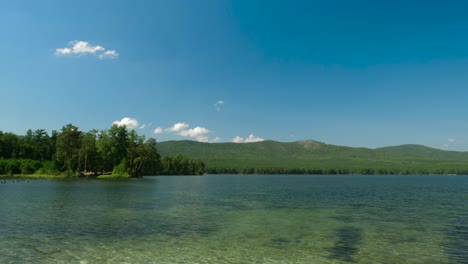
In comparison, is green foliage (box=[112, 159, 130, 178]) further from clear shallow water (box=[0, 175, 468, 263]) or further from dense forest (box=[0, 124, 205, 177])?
clear shallow water (box=[0, 175, 468, 263])

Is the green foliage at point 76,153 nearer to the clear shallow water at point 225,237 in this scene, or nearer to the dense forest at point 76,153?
the dense forest at point 76,153

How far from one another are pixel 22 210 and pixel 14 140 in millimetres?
147834

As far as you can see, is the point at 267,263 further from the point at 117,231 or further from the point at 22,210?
the point at 22,210

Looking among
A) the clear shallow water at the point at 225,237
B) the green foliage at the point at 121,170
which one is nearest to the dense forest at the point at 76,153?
the green foliage at the point at 121,170

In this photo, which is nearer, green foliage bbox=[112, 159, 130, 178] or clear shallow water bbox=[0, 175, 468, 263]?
clear shallow water bbox=[0, 175, 468, 263]

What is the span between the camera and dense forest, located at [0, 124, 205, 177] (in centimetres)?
14538

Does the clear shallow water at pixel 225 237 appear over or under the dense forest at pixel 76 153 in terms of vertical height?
under

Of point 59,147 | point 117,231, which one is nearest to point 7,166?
point 59,147

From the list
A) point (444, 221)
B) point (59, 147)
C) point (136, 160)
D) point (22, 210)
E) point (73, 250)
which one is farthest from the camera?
point (136, 160)

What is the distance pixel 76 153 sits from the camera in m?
147

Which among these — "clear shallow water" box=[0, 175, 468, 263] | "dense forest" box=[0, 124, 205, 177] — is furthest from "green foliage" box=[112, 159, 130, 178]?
"clear shallow water" box=[0, 175, 468, 263]

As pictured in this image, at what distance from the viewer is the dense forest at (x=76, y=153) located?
14538 centimetres

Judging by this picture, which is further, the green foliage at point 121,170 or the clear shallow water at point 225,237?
the green foliage at point 121,170

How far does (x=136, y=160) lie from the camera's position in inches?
6422
